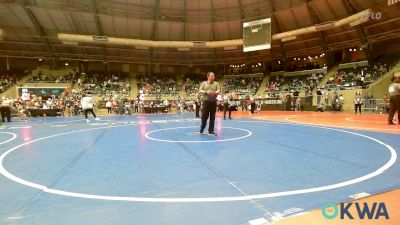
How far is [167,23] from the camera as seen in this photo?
33.8 meters

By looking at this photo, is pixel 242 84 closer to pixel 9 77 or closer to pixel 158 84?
pixel 158 84

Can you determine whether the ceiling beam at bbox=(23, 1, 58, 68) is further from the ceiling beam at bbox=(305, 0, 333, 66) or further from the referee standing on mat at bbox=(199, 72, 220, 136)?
the ceiling beam at bbox=(305, 0, 333, 66)

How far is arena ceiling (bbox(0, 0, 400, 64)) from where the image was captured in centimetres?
2800

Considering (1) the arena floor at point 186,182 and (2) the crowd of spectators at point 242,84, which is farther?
(2) the crowd of spectators at point 242,84

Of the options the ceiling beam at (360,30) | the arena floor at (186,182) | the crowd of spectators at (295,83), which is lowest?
the arena floor at (186,182)

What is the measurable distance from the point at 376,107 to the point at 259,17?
17255mm

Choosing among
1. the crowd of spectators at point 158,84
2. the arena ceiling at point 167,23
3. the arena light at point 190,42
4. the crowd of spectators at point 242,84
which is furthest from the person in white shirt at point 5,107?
the crowd of spectators at point 242,84

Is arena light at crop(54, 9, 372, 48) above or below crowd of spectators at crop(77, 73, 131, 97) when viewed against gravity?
above

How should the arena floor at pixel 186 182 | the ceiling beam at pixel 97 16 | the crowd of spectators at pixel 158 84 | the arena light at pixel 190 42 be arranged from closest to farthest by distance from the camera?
the arena floor at pixel 186 182
the arena light at pixel 190 42
the ceiling beam at pixel 97 16
the crowd of spectators at pixel 158 84

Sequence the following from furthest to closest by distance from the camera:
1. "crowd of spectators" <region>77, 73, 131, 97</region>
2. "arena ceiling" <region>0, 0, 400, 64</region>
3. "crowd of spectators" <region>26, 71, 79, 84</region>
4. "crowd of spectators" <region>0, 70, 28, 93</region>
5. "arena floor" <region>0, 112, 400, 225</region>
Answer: "crowd of spectators" <region>77, 73, 131, 97</region> → "crowd of spectators" <region>26, 71, 79, 84</region> → "crowd of spectators" <region>0, 70, 28, 93</region> → "arena ceiling" <region>0, 0, 400, 64</region> → "arena floor" <region>0, 112, 400, 225</region>

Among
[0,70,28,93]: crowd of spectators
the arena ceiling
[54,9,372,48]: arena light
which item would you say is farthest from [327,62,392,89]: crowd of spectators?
[0,70,28,93]: crowd of spectators

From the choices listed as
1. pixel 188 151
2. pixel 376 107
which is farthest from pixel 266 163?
pixel 376 107

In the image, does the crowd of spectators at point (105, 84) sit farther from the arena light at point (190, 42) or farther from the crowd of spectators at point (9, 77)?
the crowd of spectators at point (9, 77)

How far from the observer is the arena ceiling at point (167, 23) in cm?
2800
